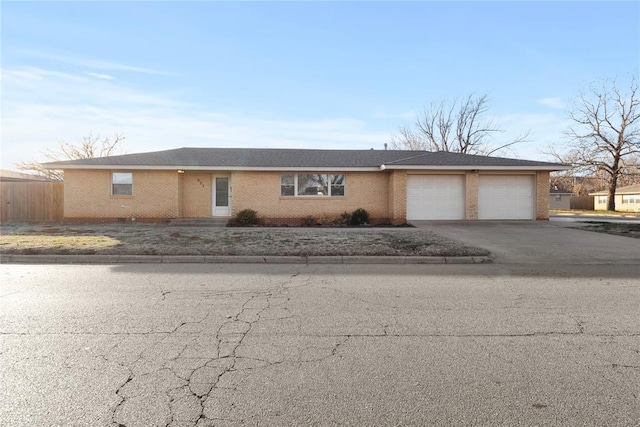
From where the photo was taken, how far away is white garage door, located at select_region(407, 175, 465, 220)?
17641 millimetres

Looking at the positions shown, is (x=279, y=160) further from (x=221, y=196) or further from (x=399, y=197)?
(x=399, y=197)

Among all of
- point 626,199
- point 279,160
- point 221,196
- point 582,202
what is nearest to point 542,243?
point 279,160

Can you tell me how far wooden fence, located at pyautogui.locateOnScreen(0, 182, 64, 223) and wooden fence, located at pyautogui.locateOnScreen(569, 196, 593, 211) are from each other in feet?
185

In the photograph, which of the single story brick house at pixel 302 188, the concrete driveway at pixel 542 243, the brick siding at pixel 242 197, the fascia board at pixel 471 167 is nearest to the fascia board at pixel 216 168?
the single story brick house at pixel 302 188

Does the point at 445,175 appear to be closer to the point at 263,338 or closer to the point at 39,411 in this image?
the point at 263,338

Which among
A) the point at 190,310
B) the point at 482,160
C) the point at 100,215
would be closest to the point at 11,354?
the point at 190,310

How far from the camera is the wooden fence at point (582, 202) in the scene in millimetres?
49375

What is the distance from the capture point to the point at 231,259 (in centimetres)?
878

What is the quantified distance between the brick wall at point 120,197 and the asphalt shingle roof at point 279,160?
2.01 feet

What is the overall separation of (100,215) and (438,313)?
17230 mm

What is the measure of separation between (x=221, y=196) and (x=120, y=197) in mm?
4601

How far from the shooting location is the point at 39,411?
104 inches

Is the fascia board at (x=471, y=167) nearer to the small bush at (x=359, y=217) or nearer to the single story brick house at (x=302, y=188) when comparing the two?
the single story brick house at (x=302, y=188)

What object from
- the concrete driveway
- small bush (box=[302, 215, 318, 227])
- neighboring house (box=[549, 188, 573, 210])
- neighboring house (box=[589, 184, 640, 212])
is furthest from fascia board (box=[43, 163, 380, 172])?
neighboring house (box=[549, 188, 573, 210])
